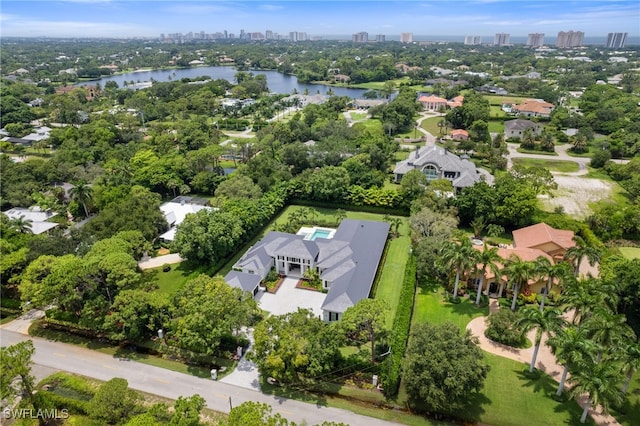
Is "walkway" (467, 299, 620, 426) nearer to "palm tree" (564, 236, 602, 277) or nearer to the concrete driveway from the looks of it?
"palm tree" (564, 236, 602, 277)

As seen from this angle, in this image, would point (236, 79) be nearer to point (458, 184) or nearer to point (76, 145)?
point (76, 145)

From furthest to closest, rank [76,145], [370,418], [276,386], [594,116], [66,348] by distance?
1. [594,116]
2. [76,145]
3. [66,348]
4. [276,386]
5. [370,418]

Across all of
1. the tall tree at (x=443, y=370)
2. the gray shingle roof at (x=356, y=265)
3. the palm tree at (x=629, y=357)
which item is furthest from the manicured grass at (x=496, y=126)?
the tall tree at (x=443, y=370)

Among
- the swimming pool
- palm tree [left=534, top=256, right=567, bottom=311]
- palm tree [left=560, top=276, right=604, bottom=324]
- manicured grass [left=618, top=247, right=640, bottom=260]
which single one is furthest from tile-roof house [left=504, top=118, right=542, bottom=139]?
palm tree [left=560, top=276, right=604, bottom=324]

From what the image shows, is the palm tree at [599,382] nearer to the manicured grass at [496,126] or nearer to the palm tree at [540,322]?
the palm tree at [540,322]

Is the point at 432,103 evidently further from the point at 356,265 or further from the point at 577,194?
the point at 356,265

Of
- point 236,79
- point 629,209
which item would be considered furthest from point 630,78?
point 236,79

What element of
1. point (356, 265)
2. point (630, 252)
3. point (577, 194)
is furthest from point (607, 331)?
point (577, 194)
